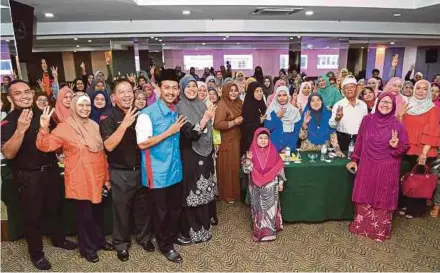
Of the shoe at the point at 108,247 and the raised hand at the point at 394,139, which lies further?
the shoe at the point at 108,247

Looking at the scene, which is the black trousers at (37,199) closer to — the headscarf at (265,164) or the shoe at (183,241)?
the shoe at (183,241)

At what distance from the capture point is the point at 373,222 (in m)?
3.01

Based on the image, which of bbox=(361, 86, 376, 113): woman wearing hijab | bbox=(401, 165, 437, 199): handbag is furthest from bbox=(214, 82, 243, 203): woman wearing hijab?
bbox=(401, 165, 437, 199): handbag

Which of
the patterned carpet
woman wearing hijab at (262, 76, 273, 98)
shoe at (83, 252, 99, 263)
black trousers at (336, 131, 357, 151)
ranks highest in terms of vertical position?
woman wearing hijab at (262, 76, 273, 98)

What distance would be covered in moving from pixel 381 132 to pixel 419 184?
87 cm

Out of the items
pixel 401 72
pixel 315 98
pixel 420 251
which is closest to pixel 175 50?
pixel 315 98

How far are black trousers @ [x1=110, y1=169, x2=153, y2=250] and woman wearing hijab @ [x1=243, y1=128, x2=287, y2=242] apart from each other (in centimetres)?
100

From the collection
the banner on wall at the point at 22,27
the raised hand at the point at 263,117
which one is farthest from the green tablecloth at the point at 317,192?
the banner on wall at the point at 22,27

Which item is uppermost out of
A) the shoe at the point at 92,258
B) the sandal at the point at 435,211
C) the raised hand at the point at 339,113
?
the raised hand at the point at 339,113

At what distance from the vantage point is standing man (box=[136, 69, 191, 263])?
244cm

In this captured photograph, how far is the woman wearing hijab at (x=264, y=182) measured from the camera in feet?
9.39

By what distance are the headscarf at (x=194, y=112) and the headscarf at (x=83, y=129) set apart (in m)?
0.73

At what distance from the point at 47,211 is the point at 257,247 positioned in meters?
1.95

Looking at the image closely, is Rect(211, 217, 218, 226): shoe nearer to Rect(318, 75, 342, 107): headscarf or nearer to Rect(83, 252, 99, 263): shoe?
Rect(83, 252, 99, 263): shoe
